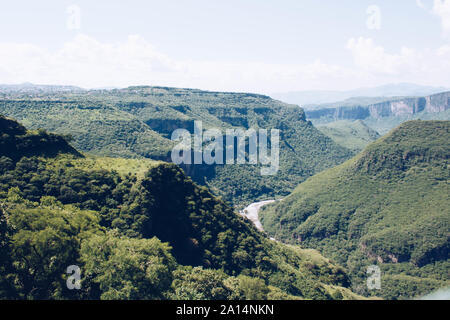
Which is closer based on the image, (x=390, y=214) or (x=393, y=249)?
(x=393, y=249)

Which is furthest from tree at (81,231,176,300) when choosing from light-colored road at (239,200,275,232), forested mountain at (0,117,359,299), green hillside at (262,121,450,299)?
light-colored road at (239,200,275,232)

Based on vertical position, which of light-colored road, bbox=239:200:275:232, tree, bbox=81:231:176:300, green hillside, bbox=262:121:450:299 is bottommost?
light-colored road, bbox=239:200:275:232

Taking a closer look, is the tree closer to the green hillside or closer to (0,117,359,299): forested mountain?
(0,117,359,299): forested mountain
